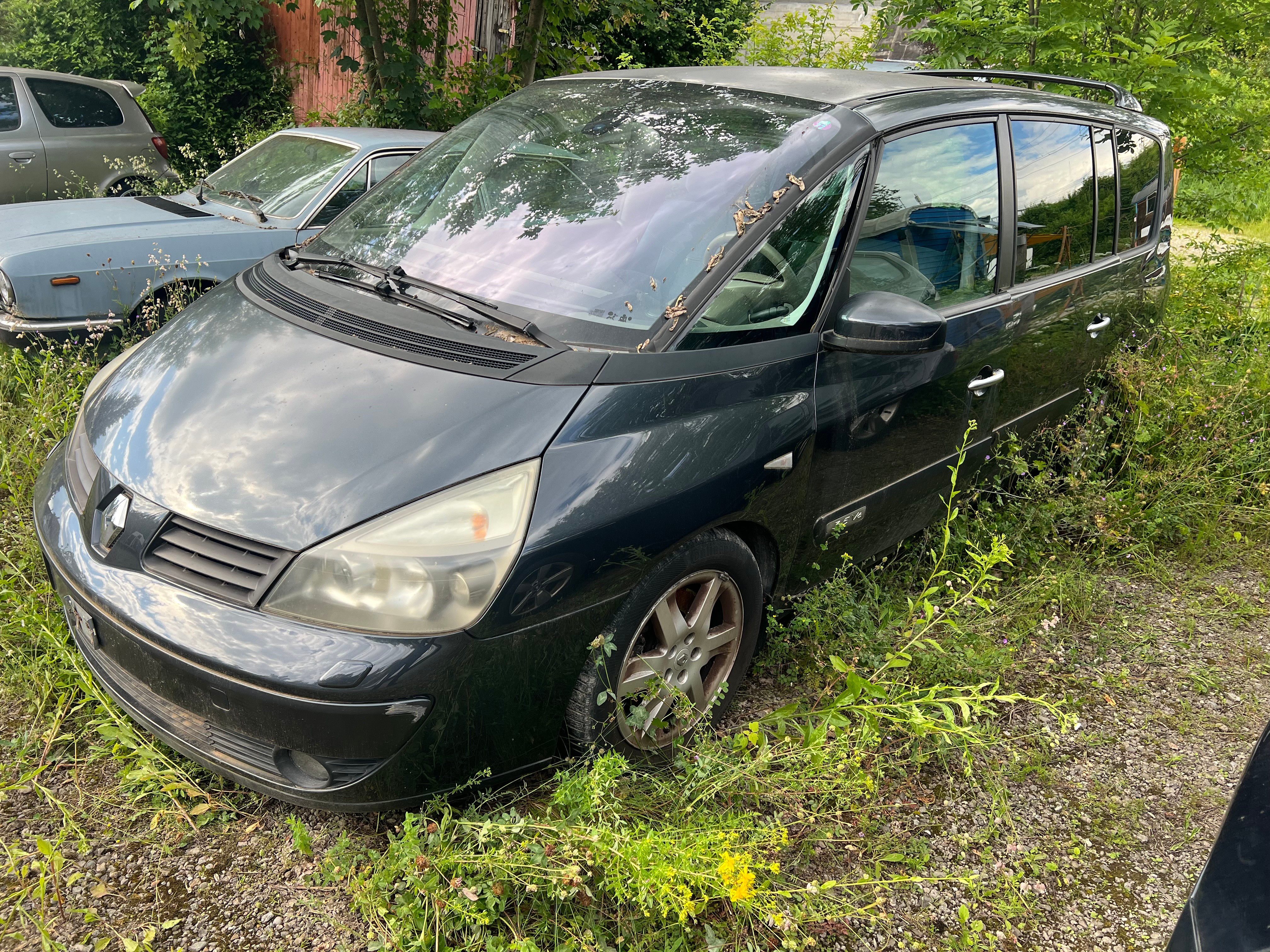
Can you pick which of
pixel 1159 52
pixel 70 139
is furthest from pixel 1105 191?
pixel 70 139

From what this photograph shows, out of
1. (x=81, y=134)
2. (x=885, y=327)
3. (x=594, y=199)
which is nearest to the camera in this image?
(x=885, y=327)

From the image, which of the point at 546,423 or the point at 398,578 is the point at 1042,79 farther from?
the point at 398,578

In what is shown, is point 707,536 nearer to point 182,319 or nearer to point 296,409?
point 296,409

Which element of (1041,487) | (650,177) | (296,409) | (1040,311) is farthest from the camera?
(1041,487)

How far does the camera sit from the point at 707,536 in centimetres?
242

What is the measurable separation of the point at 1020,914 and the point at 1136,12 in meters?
6.03

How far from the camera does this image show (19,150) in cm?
803

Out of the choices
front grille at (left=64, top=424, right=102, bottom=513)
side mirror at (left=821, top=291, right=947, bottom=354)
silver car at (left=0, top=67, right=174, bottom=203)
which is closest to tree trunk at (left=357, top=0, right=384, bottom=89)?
silver car at (left=0, top=67, right=174, bottom=203)

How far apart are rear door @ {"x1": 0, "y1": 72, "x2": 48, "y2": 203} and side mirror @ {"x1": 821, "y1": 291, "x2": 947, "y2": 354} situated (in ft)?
26.5

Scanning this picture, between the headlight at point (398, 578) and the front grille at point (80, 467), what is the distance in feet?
2.37

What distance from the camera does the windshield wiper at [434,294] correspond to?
7.97ft

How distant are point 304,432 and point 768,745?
1368 mm

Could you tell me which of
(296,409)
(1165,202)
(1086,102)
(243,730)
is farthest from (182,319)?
(1165,202)

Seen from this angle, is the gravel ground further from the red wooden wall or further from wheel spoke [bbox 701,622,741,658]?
the red wooden wall
